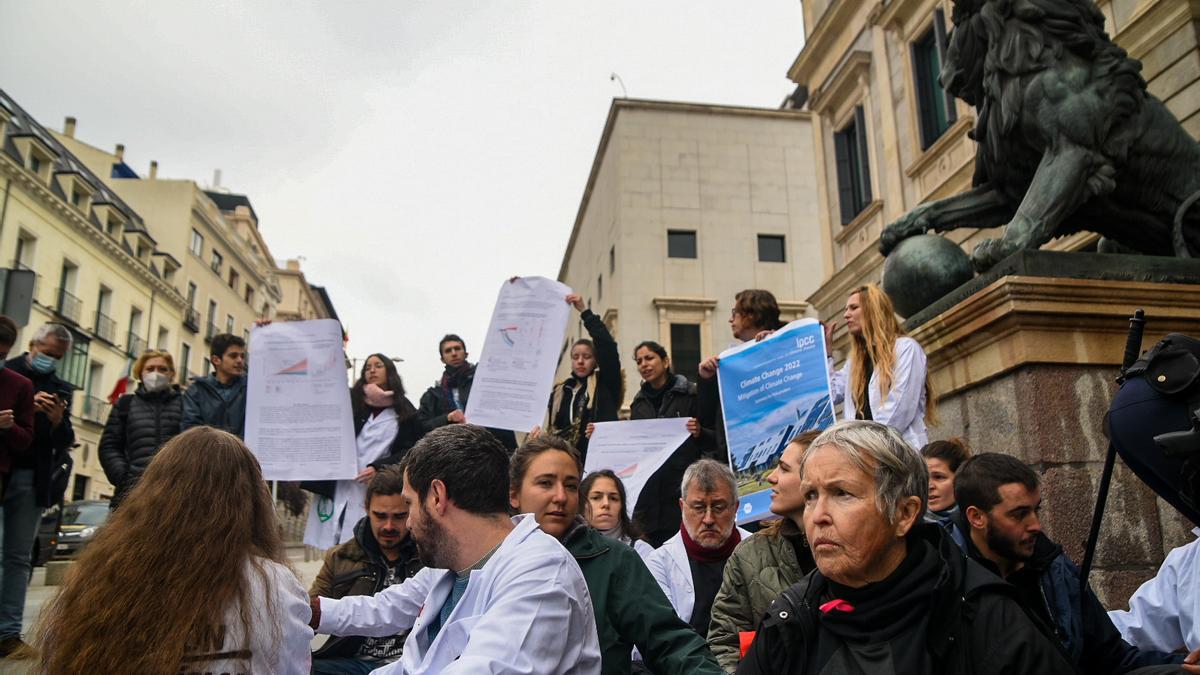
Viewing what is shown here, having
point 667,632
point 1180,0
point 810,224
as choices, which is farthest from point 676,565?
point 810,224

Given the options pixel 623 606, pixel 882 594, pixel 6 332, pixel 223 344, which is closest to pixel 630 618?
pixel 623 606

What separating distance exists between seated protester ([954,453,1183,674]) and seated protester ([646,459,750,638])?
115 centimetres

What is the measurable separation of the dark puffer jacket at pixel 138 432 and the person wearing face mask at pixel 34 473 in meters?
0.29

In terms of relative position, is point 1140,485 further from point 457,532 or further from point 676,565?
point 457,532

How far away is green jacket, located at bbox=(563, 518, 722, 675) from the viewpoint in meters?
2.56

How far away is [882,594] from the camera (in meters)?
2.00

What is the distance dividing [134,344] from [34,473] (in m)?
40.8

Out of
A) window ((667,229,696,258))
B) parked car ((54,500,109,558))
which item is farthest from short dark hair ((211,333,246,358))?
window ((667,229,696,258))

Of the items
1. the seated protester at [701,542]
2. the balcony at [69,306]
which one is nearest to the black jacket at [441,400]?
the seated protester at [701,542]

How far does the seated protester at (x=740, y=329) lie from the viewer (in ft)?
17.0

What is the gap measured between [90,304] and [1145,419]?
4263cm

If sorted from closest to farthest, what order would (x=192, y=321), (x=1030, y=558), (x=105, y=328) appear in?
(x=1030, y=558)
(x=105, y=328)
(x=192, y=321)

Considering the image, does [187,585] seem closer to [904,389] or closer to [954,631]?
[954,631]

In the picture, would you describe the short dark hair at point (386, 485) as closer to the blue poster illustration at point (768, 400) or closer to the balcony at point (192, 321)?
the blue poster illustration at point (768, 400)
